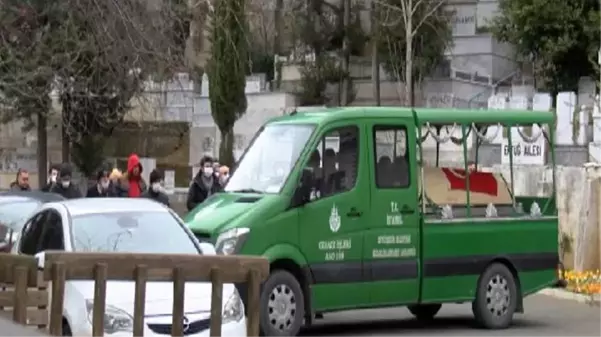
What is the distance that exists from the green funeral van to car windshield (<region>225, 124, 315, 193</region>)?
2cm

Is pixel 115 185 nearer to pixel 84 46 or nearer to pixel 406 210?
pixel 406 210

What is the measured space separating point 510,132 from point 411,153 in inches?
84.8

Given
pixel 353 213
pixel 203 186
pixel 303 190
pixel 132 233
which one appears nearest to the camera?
pixel 132 233

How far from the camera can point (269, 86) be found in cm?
4662

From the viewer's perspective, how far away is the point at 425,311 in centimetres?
1812

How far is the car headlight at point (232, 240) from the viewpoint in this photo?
14.6 meters

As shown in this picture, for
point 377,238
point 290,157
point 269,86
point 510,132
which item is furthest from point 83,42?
point 269,86

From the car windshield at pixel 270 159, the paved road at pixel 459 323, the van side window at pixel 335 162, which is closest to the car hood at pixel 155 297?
the car windshield at pixel 270 159

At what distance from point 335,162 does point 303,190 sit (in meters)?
0.63

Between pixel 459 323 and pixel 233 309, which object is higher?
pixel 233 309

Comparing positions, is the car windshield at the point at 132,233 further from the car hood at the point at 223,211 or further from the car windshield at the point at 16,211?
the car windshield at the point at 16,211

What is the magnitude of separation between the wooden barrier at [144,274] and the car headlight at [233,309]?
2471 mm

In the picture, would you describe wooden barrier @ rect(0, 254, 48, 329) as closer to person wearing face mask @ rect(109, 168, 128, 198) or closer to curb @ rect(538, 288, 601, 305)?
person wearing face mask @ rect(109, 168, 128, 198)

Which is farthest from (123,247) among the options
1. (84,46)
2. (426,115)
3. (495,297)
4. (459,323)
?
(459,323)
